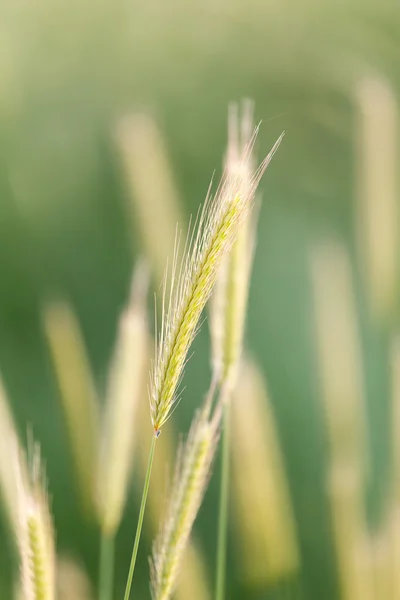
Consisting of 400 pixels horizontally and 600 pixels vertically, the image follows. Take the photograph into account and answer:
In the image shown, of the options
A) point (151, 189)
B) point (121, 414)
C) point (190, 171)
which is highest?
point (190, 171)

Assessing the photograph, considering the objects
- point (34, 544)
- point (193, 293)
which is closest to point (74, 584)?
point (34, 544)

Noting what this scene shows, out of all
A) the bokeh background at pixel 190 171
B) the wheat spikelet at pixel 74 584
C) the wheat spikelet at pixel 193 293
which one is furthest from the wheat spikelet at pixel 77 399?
the bokeh background at pixel 190 171

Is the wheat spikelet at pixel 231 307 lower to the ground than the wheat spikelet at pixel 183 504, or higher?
higher

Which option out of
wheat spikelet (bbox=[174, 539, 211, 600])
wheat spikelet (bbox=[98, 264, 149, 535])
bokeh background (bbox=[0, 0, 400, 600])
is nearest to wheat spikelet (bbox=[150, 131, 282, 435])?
wheat spikelet (bbox=[98, 264, 149, 535])

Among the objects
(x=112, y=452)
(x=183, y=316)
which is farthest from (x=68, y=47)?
(x=183, y=316)

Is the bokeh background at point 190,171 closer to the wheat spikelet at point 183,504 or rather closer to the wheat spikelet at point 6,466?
the wheat spikelet at point 6,466

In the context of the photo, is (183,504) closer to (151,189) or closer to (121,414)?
(121,414)

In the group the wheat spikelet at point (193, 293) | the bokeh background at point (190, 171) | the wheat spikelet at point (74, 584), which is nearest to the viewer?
the wheat spikelet at point (193, 293)
